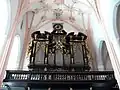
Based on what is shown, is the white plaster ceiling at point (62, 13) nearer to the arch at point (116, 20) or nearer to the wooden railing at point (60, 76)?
the arch at point (116, 20)

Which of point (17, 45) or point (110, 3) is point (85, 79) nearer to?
point (110, 3)

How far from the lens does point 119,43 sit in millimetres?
8094

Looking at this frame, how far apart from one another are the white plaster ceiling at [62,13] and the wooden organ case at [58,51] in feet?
1.90

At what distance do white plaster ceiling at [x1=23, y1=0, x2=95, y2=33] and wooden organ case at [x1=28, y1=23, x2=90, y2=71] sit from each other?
1.90 ft

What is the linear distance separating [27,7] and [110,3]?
4135 millimetres

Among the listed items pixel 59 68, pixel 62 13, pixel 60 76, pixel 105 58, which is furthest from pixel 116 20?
pixel 62 13

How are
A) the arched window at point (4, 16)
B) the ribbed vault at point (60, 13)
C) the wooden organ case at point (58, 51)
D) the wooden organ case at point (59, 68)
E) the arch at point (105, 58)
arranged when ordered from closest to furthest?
the arched window at point (4, 16), the wooden organ case at point (59, 68), the wooden organ case at point (58, 51), the arch at point (105, 58), the ribbed vault at point (60, 13)

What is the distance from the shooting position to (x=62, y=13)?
12719 mm

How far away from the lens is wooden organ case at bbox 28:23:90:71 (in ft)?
34.5

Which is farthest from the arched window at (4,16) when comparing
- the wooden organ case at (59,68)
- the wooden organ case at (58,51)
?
the wooden organ case at (58,51)

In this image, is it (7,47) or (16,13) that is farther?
(16,13)

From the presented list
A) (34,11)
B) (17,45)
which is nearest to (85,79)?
(17,45)

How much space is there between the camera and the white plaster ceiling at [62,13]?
11689 mm

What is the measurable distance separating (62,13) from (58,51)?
2.62m
